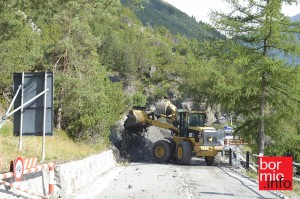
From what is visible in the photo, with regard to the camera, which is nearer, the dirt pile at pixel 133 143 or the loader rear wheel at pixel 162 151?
the loader rear wheel at pixel 162 151

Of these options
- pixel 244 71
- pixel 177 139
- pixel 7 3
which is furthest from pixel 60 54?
pixel 7 3

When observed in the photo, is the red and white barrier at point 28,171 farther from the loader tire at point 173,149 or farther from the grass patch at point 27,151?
the loader tire at point 173,149

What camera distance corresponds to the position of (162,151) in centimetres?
2609

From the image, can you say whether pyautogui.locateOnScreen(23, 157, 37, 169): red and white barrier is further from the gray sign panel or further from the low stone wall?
the gray sign panel

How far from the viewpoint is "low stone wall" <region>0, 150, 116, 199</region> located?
28.0 ft

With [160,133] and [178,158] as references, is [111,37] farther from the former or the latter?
[178,158]

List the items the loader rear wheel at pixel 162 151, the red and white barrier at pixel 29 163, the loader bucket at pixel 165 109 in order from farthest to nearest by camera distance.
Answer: the loader bucket at pixel 165 109 < the loader rear wheel at pixel 162 151 < the red and white barrier at pixel 29 163

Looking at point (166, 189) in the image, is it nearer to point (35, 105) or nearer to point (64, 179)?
point (64, 179)

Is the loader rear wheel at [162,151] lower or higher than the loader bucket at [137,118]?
lower

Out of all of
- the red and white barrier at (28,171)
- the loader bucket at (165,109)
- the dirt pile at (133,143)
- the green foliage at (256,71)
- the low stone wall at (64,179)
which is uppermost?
the green foliage at (256,71)

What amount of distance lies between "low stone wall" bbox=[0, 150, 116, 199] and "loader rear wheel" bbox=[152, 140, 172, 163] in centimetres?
952

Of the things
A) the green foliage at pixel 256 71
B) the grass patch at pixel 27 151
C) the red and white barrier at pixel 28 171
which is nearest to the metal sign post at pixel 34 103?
the grass patch at pixel 27 151

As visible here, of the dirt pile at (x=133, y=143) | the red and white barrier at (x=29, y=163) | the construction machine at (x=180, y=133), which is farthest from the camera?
the dirt pile at (x=133, y=143)

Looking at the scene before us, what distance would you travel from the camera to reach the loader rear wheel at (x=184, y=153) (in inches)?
950
